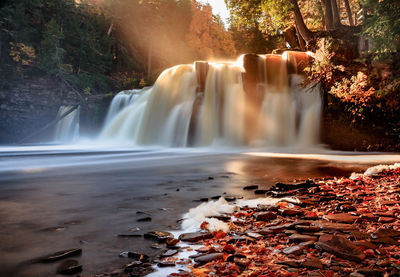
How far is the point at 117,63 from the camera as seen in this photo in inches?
1592

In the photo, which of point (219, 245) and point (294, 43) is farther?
point (294, 43)

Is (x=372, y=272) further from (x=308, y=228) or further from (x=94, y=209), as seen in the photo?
(x=94, y=209)

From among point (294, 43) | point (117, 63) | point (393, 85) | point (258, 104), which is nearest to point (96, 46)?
point (117, 63)

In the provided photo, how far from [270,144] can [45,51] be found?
86.0 ft

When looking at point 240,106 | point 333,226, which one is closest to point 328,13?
point 240,106

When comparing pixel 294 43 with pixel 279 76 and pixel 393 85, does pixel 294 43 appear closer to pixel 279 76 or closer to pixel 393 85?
pixel 279 76

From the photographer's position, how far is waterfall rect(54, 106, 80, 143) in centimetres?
2498

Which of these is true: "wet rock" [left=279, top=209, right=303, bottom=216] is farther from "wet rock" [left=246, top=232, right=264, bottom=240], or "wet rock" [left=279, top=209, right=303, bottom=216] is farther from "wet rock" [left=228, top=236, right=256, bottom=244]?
"wet rock" [left=228, top=236, right=256, bottom=244]

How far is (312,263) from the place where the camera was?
1.85m

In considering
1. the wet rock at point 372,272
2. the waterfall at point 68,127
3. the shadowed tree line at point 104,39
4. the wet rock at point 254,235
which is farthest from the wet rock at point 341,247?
the shadowed tree line at point 104,39

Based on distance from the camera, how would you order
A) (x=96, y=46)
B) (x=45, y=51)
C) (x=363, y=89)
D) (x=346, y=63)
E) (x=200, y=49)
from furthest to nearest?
1. (x=200, y=49)
2. (x=96, y=46)
3. (x=45, y=51)
4. (x=346, y=63)
5. (x=363, y=89)

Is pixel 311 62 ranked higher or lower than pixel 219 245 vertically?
higher

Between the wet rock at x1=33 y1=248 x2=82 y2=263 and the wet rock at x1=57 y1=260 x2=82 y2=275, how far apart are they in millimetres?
105

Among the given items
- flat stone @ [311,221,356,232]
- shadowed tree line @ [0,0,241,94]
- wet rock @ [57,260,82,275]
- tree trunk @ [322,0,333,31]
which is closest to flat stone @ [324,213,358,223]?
flat stone @ [311,221,356,232]
